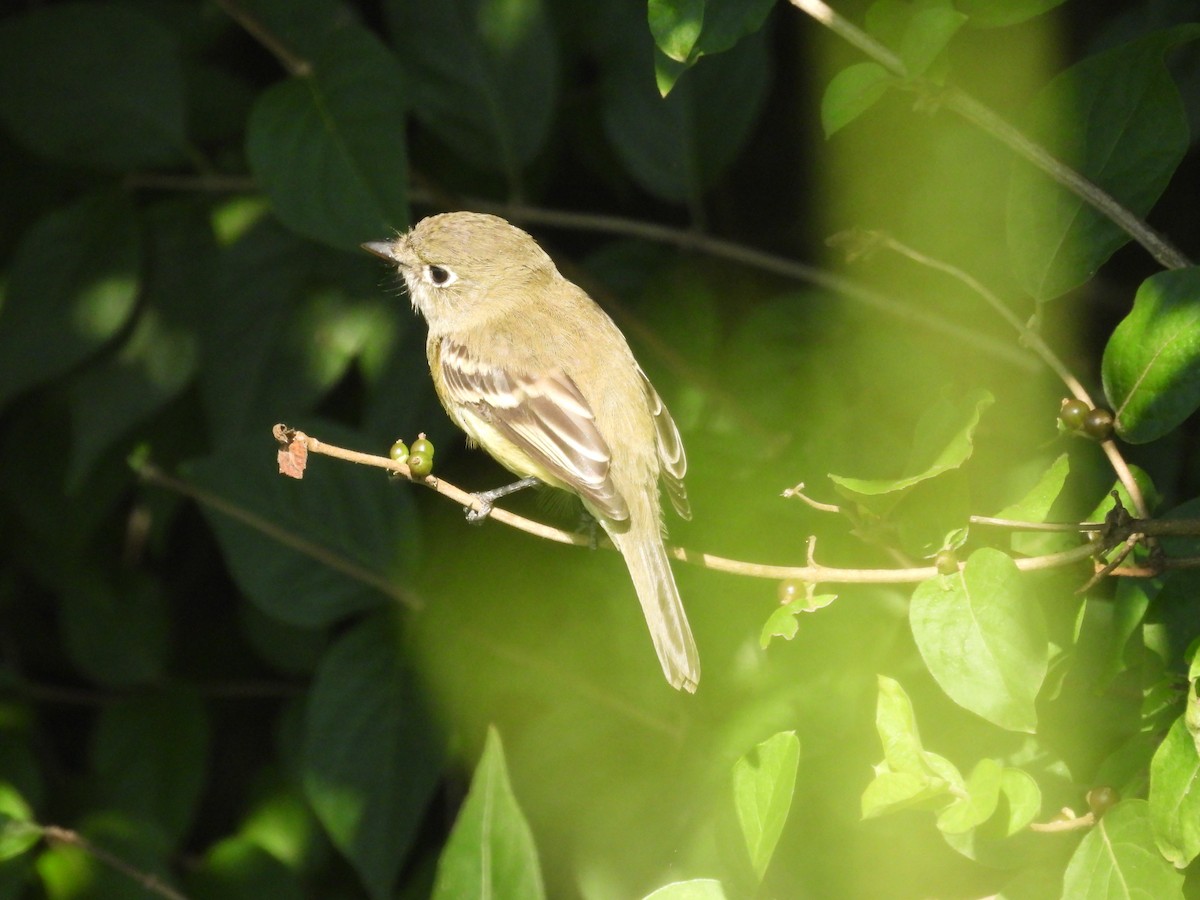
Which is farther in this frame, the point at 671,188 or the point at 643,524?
the point at 671,188

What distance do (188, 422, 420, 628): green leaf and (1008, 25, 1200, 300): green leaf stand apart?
153cm

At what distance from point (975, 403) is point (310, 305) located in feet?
6.64

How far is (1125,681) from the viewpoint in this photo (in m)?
1.95

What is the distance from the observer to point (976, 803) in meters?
1.76

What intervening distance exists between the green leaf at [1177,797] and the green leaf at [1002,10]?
1091 mm

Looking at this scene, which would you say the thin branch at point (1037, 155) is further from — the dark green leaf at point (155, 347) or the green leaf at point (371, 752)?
the dark green leaf at point (155, 347)

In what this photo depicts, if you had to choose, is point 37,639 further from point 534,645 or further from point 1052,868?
point 1052,868

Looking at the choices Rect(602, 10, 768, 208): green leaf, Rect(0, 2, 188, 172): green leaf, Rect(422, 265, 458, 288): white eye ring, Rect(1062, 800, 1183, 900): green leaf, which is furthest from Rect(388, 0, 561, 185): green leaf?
Rect(1062, 800, 1183, 900): green leaf

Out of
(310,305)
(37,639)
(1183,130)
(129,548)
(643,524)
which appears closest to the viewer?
(1183,130)

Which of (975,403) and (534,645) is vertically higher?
(975,403)

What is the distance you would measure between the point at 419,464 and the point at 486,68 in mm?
1535

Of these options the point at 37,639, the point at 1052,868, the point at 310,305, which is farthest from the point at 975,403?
the point at 37,639

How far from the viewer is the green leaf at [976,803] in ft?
5.71

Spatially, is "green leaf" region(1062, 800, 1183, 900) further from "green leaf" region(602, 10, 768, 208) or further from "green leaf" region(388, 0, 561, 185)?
"green leaf" region(388, 0, 561, 185)
